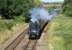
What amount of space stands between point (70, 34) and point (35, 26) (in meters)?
7.01

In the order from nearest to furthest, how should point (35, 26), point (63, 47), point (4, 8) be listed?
point (63, 47) → point (35, 26) → point (4, 8)

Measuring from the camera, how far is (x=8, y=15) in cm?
4184

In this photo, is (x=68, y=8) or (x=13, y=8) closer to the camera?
(x=68, y=8)

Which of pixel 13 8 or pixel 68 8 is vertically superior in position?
pixel 68 8

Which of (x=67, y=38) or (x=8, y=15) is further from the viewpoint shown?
(x=8, y=15)

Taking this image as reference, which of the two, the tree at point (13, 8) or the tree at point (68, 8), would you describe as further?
the tree at point (13, 8)

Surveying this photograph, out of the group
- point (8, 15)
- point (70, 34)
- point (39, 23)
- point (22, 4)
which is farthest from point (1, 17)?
point (70, 34)

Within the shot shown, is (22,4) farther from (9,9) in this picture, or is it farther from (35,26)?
(35,26)

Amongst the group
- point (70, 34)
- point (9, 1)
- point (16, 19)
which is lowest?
point (16, 19)

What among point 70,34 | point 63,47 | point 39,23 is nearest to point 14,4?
point 39,23

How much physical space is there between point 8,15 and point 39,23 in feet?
59.1

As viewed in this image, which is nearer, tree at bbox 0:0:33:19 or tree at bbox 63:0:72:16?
tree at bbox 63:0:72:16

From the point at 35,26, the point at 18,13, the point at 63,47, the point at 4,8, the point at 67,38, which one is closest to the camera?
the point at 63,47

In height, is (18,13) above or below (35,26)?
below
